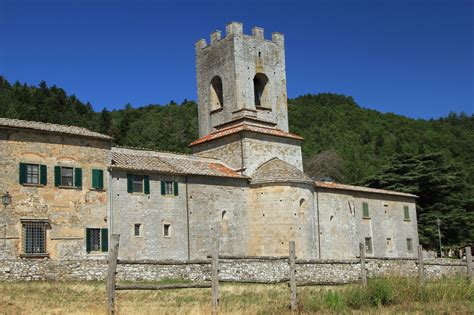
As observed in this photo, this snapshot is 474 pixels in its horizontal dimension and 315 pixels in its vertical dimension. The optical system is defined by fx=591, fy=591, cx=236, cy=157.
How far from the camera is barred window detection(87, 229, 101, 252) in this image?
1150 inches

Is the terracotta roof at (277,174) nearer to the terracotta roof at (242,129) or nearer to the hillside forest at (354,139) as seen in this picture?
the terracotta roof at (242,129)

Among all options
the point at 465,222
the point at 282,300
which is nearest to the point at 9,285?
the point at 282,300

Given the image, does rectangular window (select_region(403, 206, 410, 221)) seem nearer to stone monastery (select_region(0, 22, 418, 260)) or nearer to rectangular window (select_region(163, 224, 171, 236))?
stone monastery (select_region(0, 22, 418, 260))

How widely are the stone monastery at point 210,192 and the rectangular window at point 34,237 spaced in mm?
55

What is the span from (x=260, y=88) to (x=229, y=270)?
17437 mm

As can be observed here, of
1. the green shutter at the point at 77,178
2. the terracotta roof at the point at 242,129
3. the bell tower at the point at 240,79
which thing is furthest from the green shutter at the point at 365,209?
the green shutter at the point at 77,178

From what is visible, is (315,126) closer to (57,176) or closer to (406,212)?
(406,212)

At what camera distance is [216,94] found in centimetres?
4184

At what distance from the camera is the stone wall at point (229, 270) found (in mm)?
24328

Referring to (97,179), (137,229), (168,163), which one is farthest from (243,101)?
(97,179)

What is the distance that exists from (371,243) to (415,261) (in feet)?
41.7

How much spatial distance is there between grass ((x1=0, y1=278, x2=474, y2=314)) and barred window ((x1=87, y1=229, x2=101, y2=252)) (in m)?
8.34

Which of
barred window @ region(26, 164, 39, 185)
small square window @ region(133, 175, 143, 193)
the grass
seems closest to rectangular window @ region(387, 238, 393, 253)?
small square window @ region(133, 175, 143, 193)

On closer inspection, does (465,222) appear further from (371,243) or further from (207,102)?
(207,102)
